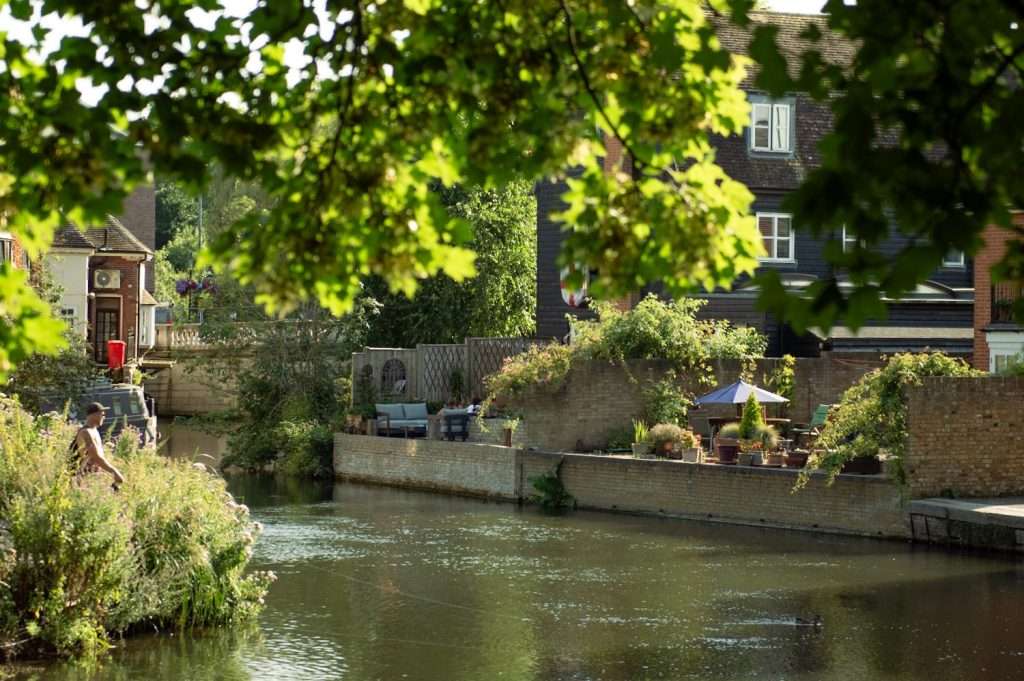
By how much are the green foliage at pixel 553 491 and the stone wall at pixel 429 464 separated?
44.6 inches

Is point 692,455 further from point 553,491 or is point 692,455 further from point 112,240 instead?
point 112,240

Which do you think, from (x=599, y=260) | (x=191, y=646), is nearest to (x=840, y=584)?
(x=191, y=646)

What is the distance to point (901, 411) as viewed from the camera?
2666 centimetres

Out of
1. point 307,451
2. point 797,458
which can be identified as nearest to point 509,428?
point 797,458

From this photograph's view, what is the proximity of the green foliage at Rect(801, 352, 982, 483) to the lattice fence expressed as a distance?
16.5 meters

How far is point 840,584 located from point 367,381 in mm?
23056

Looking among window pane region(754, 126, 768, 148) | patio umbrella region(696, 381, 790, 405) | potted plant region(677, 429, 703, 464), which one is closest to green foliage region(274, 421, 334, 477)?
potted plant region(677, 429, 703, 464)

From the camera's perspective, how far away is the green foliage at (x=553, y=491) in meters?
33.0

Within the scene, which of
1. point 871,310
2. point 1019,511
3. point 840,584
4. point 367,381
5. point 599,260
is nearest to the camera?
point 871,310

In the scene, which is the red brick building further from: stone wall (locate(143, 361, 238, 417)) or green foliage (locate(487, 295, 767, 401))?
stone wall (locate(143, 361, 238, 417))

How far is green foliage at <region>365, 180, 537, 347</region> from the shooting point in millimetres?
55188

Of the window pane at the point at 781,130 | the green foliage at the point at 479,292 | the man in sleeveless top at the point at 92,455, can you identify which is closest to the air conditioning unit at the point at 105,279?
the green foliage at the point at 479,292

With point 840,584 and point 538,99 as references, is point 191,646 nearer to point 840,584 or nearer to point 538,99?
point 840,584

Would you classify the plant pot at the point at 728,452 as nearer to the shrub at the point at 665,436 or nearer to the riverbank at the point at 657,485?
the riverbank at the point at 657,485
